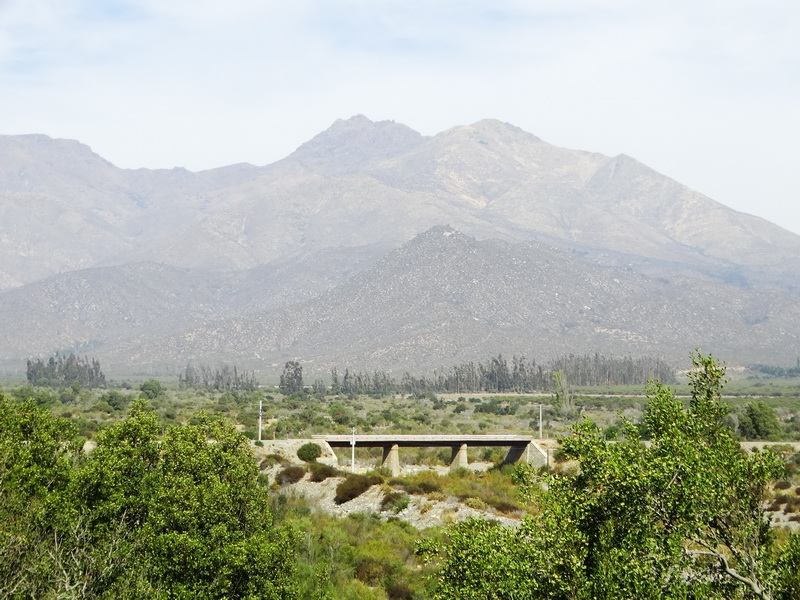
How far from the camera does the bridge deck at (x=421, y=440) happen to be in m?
71.9

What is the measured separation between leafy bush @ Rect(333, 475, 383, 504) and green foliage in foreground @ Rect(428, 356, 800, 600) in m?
34.8

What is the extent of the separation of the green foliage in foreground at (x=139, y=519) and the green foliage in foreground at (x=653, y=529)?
7769 millimetres

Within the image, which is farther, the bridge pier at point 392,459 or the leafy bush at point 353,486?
the bridge pier at point 392,459

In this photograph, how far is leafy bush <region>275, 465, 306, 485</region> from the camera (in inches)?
2435

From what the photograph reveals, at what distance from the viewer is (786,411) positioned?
12319 cm

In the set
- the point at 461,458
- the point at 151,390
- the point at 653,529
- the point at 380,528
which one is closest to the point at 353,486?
the point at 380,528

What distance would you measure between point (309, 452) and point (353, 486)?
11068mm

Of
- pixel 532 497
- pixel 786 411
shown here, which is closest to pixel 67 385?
pixel 786 411

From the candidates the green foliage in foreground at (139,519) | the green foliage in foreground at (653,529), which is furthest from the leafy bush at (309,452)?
the green foliage in foreground at (653,529)

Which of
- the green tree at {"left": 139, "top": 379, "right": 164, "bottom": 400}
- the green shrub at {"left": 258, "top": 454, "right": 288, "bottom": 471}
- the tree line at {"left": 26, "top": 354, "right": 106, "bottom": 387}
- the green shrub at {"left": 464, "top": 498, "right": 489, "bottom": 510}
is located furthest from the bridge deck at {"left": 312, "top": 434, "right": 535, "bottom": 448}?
the tree line at {"left": 26, "top": 354, "right": 106, "bottom": 387}

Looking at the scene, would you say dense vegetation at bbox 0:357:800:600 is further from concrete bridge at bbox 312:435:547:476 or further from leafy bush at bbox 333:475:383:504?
concrete bridge at bbox 312:435:547:476

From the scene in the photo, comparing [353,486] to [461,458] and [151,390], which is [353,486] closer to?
[461,458]

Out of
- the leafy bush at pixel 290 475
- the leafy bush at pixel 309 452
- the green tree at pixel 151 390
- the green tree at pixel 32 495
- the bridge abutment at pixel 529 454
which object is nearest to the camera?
the green tree at pixel 32 495

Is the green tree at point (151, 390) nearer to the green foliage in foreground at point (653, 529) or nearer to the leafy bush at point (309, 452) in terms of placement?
the leafy bush at point (309, 452)
